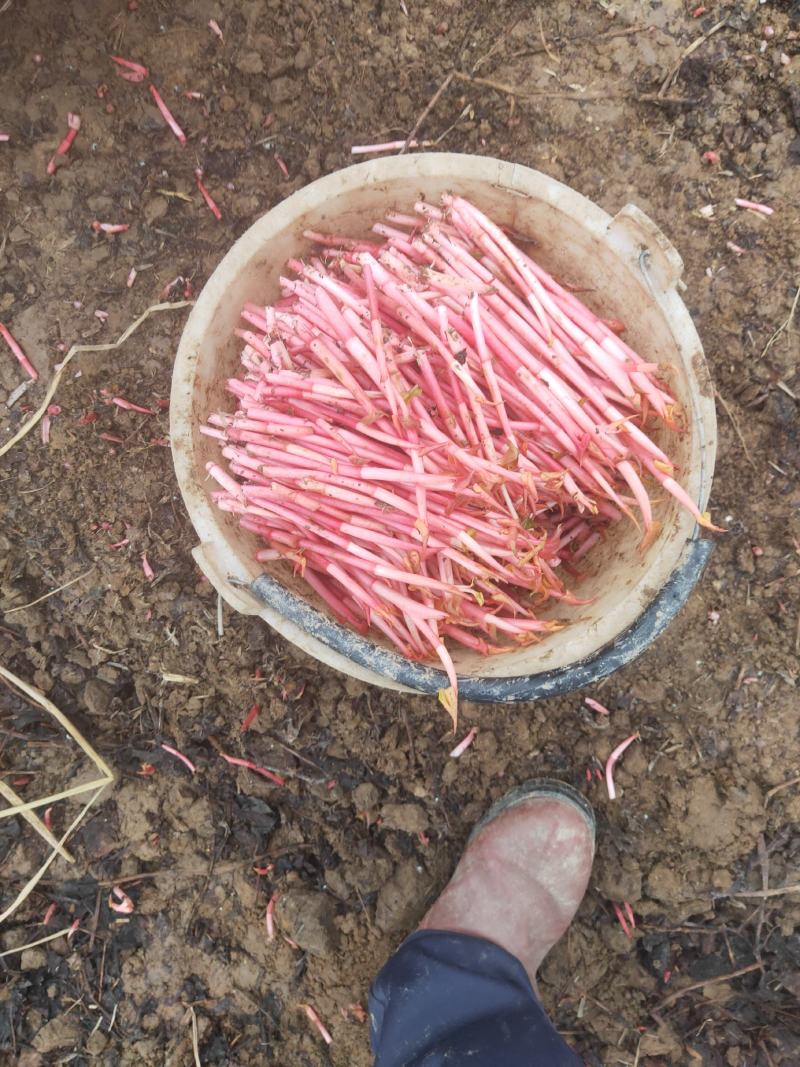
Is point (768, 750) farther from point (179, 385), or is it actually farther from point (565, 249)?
point (179, 385)

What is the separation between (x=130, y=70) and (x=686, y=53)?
1.84 metres

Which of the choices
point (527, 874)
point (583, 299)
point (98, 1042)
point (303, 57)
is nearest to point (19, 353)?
point (303, 57)

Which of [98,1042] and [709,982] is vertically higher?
[709,982]

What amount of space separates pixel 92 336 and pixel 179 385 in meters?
0.83

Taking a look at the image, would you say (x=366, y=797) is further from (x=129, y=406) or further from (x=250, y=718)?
(x=129, y=406)

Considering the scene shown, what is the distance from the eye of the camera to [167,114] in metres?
2.59

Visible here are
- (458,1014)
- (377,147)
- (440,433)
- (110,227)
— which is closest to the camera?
(440,433)

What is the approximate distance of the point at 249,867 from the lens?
8.73ft

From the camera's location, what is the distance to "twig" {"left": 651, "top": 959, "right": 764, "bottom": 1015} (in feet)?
8.50

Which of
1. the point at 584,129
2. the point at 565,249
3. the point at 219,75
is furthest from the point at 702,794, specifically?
the point at 219,75

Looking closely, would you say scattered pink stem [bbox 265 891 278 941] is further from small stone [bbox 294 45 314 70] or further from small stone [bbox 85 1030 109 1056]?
small stone [bbox 294 45 314 70]

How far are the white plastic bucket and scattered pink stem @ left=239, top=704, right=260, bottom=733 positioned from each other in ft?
2.01

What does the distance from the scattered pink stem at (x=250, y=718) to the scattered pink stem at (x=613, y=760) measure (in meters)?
1.20

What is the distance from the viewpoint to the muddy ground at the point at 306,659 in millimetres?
2574
